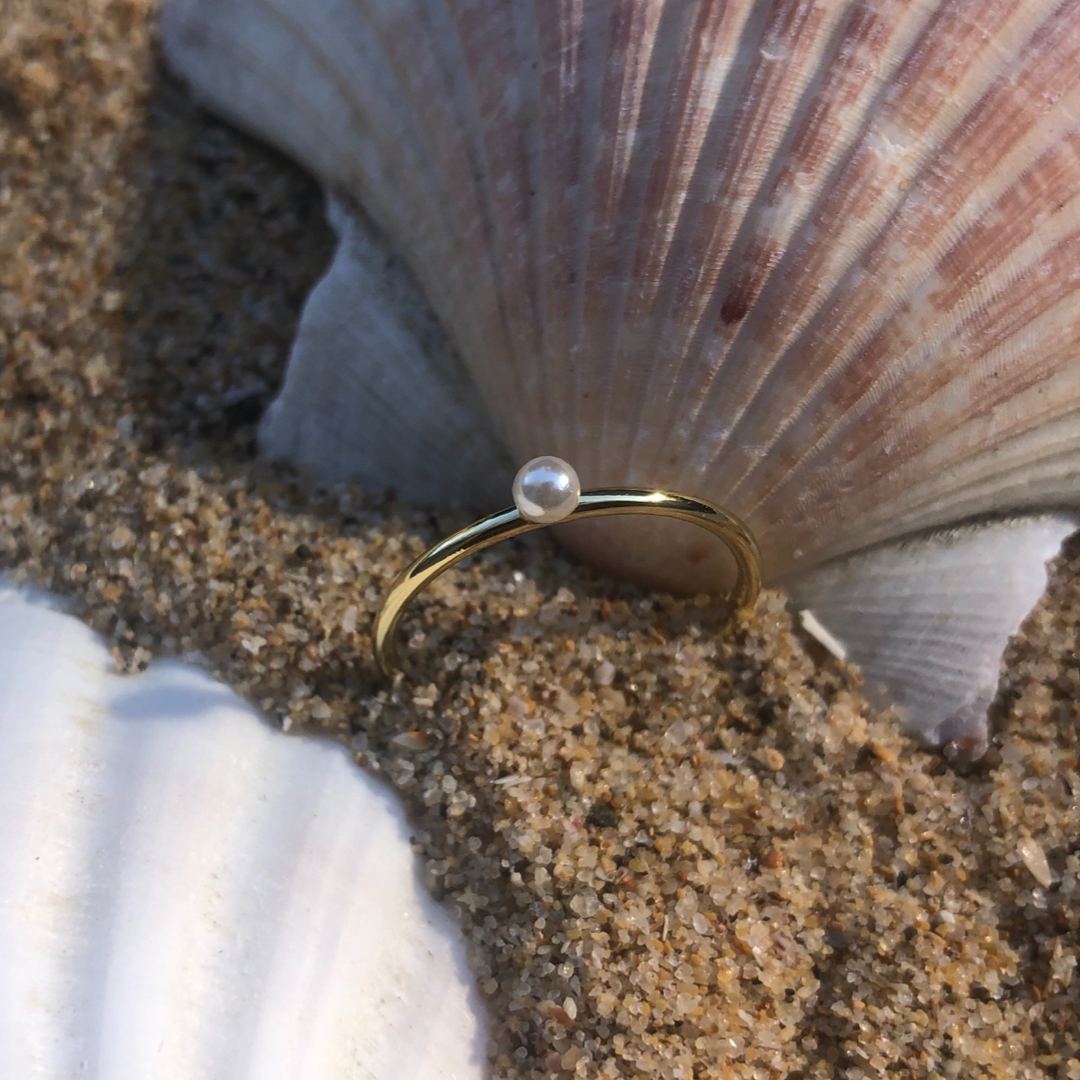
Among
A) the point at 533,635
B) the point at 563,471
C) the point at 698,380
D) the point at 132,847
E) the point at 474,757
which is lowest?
the point at 132,847

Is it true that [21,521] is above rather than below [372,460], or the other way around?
below

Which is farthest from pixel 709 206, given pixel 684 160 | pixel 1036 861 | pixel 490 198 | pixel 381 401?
pixel 1036 861

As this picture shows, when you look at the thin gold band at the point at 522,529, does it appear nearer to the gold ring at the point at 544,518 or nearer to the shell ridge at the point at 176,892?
the gold ring at the point at 544,518

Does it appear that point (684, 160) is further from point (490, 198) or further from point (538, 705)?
point (538, 705)

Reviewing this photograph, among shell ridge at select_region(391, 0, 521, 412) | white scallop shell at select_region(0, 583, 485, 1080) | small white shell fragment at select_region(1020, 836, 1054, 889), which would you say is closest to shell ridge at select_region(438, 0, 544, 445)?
shell ridge at select_region(391, 0, 521, 412)

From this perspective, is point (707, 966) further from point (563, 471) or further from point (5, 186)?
point (5, 186)

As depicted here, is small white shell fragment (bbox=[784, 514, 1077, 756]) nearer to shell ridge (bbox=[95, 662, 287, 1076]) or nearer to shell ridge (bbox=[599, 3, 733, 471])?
shell ridge (bbox=[599, 3, 733, 471])

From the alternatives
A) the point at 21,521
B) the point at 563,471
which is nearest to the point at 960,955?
the point at 563,471
